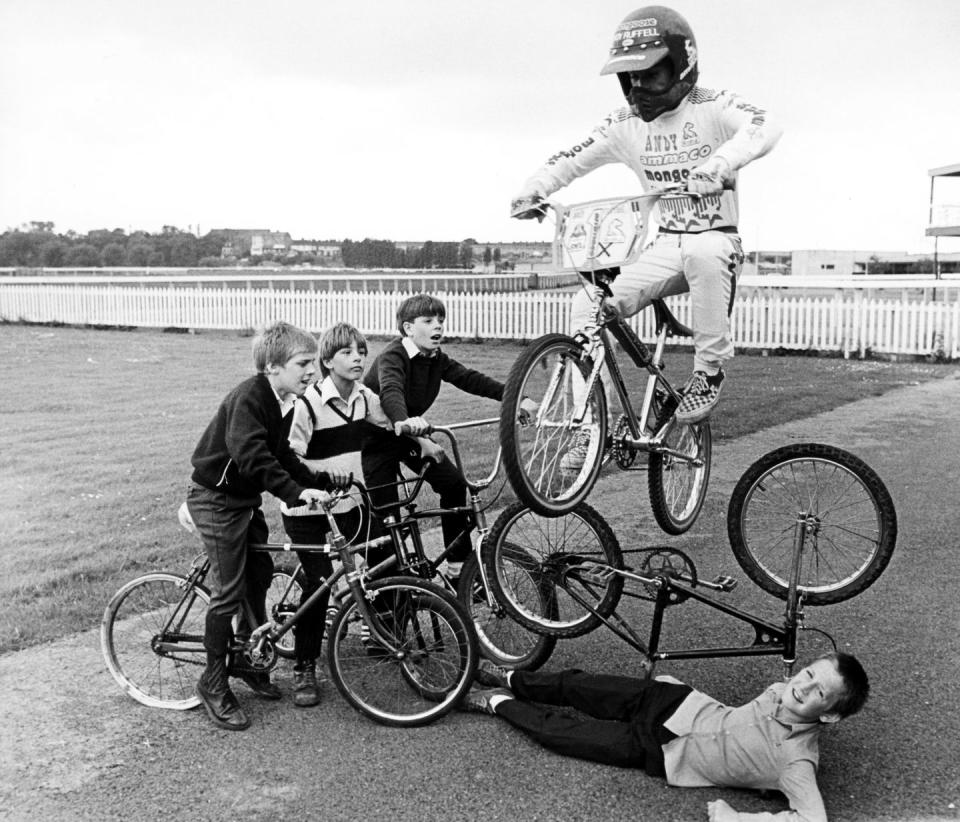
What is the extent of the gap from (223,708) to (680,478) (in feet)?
9.96

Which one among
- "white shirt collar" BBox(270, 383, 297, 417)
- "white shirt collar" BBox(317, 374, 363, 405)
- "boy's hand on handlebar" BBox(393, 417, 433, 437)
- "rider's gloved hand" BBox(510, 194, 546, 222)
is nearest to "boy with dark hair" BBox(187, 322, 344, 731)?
"white shirt collar" BBox(270, 383, 297, 417)

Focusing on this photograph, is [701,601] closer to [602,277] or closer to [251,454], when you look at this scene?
[602,277]

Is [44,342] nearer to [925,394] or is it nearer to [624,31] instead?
[925,394]

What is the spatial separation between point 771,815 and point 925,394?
1324 centimetres

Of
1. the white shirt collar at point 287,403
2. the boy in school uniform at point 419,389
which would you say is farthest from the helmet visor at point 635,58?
the white shirt collar at point 287,403

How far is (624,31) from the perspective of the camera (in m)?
5.11

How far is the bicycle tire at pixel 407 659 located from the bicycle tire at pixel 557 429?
66 cm

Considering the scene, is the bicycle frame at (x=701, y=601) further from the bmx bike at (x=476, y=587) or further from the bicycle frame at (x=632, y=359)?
the bicycle frame at (x=632, y=359)

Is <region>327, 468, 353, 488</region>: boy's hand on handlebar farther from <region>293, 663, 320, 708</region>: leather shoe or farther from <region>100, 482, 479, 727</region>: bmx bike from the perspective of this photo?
<region>293, 663, 320, 708</region>: leather shoe

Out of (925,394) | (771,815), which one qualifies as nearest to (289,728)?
(771,815)

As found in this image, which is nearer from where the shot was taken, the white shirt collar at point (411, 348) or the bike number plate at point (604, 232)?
the bike number plate at point (604, 232)

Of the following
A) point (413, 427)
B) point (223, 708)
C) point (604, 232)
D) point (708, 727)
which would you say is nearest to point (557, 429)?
point (413, 427)

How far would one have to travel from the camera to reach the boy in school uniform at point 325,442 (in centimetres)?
529

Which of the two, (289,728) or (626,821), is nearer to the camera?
(626,821)
